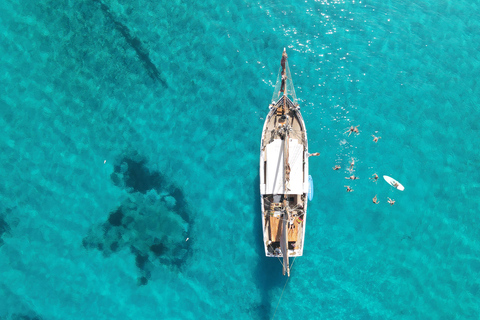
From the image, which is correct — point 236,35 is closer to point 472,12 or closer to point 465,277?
point 472,12

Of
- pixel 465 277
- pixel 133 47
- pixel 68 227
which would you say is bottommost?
pixel 465 277

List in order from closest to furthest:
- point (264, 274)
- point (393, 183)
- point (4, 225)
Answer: point (264, 274) → point (393, 183) → point (4, 225)

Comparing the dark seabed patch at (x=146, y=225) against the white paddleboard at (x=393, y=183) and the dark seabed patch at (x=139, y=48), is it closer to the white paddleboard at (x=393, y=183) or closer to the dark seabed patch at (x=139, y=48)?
the dark seabed patch at (x=139, y=48)

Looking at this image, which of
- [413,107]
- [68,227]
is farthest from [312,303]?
[68,227]

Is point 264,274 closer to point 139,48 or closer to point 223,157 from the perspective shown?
point 223,157

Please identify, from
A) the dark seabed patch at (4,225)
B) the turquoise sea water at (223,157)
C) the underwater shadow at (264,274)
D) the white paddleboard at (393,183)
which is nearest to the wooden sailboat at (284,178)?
→ the underwater shadow at (264,274)

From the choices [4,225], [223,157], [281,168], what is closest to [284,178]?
[281,168]
